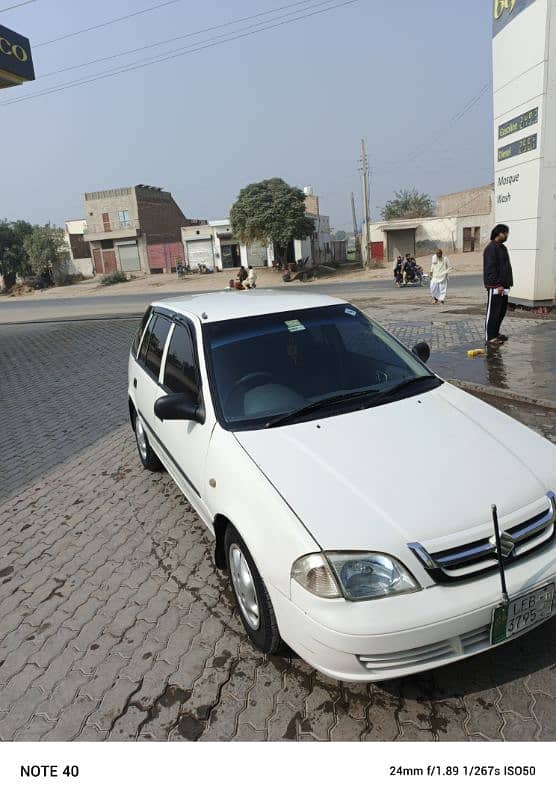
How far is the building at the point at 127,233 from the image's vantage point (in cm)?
5703

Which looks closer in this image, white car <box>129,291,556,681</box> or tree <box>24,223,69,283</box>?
white car <box>129,291,556,681</box>

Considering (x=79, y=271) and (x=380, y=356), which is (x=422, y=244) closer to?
(x=79, y=271)

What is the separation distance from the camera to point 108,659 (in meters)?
2.79

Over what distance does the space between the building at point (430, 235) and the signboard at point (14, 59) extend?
114 ft

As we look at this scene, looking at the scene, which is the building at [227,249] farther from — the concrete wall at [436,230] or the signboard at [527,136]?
the signboard at [527,136]

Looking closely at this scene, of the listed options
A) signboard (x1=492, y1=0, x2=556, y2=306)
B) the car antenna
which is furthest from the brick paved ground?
signboard (x1=492, y1=0, x2=556, y2=306)

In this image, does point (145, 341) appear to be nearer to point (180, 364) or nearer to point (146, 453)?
point (146, 453)

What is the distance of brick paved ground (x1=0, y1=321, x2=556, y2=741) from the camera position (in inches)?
90.0

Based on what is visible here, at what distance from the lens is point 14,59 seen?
13.6 m

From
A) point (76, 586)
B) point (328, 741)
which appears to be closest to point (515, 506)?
point (328, 741)

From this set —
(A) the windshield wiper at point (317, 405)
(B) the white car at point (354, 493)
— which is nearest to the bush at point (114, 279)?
(B) the white car at point (354, 493)

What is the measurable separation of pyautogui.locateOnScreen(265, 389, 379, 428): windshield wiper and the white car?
0.01 metres

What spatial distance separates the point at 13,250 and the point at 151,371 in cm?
6452

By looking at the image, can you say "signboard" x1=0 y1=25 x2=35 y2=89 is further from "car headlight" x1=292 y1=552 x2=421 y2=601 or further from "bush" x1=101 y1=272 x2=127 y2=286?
"bush" x1=101 y1=272 x2=127 y2=286
